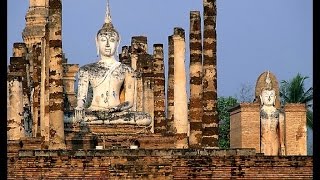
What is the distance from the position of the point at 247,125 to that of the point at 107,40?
146 inches

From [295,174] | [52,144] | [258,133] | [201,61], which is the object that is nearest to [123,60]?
[258,133]

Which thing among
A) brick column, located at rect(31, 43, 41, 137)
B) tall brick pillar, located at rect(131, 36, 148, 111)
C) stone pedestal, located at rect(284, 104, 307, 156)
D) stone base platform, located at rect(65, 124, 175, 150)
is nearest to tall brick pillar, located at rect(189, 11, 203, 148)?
stone base platform, located at rect(65, 124, 175, 150)

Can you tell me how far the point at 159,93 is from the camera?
89.0ft

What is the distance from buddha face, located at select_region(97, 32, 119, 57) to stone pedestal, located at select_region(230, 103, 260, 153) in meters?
3.08

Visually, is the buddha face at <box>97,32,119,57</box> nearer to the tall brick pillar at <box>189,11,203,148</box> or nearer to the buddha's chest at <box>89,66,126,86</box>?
the buddha's chest at <box>89,66,126,86</box>

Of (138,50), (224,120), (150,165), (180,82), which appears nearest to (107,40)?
(180,82)

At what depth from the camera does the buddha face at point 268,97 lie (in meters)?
26.5

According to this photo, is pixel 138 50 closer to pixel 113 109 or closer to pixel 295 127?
pixel 295 127

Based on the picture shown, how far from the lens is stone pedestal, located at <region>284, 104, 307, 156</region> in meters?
25.6

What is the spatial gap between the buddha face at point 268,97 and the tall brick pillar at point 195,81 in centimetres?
421

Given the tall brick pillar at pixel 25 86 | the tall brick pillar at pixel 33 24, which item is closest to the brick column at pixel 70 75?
the tall brick pillar at pixel 33 24
